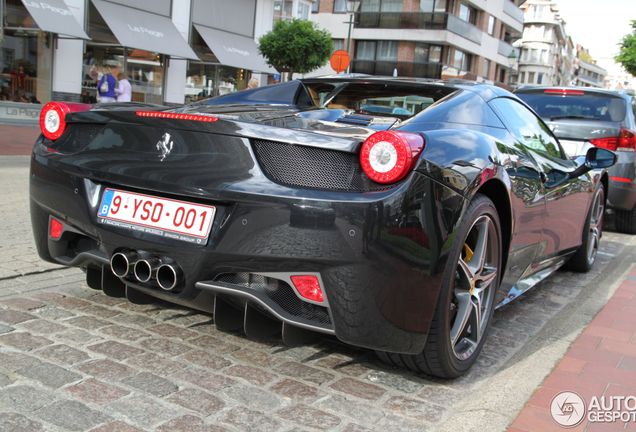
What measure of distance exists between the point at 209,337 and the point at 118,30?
675 inches

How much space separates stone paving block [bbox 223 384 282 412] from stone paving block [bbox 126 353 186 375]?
28 cm

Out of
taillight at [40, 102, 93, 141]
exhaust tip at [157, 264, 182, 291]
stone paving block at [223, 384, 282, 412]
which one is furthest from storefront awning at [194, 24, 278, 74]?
stone paving block at [223, 384, 282, 412]

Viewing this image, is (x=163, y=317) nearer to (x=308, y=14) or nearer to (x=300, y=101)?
(x=300, y=101)

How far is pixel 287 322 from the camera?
2.18 m

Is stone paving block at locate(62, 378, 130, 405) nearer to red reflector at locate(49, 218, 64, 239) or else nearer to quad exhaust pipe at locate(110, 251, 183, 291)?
quad exhaust pipe at locate(110, 251, 183, 291)

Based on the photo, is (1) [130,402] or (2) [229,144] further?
(2) [229,144]

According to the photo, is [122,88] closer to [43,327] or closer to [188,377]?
[43,327]

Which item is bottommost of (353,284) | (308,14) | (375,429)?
(375,429)

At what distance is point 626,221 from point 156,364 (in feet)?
22.6

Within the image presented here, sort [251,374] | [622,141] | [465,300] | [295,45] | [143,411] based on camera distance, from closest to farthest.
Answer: [143,411] → [251,374] → [465,300] → [622,141] → [295,45]

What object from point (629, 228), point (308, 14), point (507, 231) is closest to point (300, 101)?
point (507, 231)

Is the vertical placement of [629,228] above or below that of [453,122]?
below

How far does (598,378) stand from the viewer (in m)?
2.70

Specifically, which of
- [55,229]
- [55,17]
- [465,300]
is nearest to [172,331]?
[55,229]
